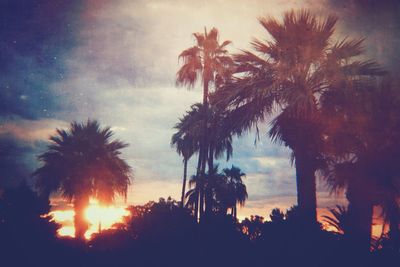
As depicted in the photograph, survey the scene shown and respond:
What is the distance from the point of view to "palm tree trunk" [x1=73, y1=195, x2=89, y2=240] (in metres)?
17.0

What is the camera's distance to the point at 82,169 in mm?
18125

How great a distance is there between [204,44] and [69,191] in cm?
1278

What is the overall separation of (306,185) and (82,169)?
45.3ft

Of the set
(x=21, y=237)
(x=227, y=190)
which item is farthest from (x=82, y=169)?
(x=227, y=190)

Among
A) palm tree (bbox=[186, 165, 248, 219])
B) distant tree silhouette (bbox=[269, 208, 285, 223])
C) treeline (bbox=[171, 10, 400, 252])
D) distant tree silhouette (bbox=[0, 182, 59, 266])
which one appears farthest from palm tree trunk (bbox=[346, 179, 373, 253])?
palm tree (bbox=[186, 165, 248, 219])

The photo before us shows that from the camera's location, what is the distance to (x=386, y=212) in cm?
1209

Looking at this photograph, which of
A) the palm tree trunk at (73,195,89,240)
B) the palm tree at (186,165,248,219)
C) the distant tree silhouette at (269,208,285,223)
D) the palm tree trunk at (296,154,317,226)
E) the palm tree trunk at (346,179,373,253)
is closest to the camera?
the distant tree silhouette at (269,208,285,223)

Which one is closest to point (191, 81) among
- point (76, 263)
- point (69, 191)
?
point (69, 191)

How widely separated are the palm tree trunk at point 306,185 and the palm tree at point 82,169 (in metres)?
12.5

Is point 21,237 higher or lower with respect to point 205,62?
lower

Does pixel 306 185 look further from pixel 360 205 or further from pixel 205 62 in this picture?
pixel 205 62

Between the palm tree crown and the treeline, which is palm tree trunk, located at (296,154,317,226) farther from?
the palm tree crown

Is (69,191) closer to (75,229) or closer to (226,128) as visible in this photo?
(75,229)

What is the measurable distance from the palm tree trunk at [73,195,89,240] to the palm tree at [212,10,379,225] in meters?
12.2
